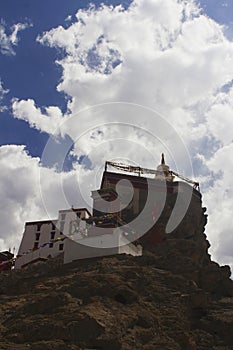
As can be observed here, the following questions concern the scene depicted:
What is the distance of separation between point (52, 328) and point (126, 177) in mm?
42196

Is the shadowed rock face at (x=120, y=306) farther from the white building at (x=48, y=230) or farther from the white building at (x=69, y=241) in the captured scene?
the white building at (x=48, y=230)

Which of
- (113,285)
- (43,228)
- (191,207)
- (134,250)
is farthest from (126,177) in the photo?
(113,285)

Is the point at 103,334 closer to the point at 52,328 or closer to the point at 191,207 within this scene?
the point at 52,328

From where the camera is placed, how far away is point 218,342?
2989 cm

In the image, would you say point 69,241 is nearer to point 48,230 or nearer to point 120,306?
point 120,306

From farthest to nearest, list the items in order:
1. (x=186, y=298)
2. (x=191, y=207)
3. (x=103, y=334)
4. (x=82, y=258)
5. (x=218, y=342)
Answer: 1. (x=191, y=207)
2. (x=82, y=258)
3. (x=186, y=298)
4. (x=218, y=342)
5. (x=103, y=334)

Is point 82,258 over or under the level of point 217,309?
over

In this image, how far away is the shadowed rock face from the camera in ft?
89.4

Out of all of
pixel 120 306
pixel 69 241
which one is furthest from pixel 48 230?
pixel 120 306

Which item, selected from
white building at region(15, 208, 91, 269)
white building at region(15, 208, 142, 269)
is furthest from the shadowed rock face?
white building at region(15, 208, 91, 269)

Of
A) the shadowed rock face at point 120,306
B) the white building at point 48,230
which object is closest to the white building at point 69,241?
the white building at point 48,230

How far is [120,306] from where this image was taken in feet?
104

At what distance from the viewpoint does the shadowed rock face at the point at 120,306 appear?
2723 centimetres

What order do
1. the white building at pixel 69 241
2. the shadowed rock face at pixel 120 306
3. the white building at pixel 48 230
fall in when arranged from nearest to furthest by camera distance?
the shadowed rock face at pixel 120 306, the white building at pixel 69 241, the white building at pixel 48 230
